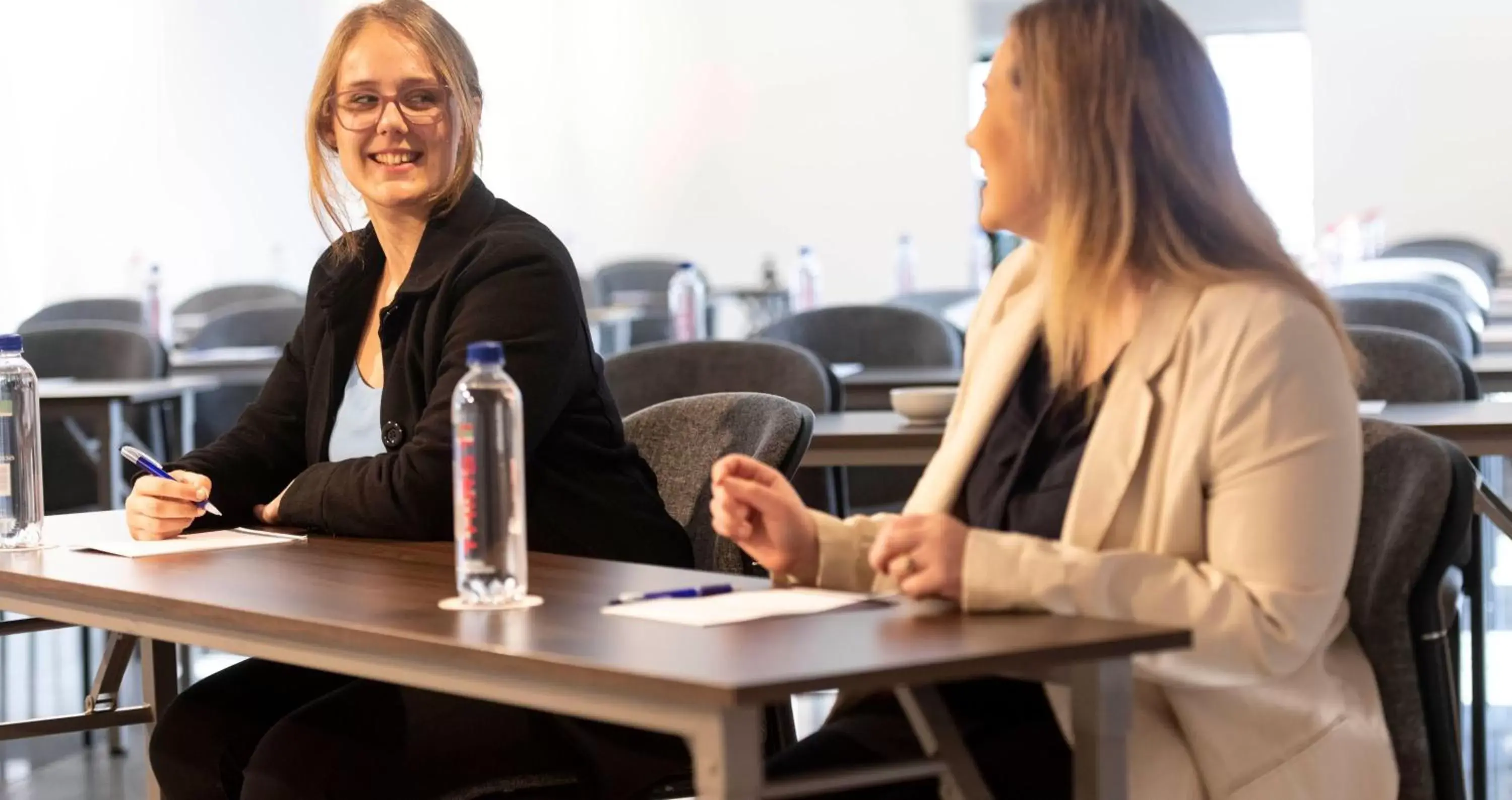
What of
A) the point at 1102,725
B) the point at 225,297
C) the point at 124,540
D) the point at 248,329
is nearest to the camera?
the point at 1102,725

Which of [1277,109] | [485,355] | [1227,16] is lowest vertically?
[485,355]

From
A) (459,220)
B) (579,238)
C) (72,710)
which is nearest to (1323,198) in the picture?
(579,238)

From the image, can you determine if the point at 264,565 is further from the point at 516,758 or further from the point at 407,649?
the point at 407,649

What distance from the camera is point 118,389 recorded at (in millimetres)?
4047

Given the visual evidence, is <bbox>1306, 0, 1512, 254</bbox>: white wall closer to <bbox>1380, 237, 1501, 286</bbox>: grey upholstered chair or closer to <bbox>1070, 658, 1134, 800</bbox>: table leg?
<bbox>1380, 237, 1501, 286</bbox>: grey upholstered chair

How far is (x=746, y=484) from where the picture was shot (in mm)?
1528

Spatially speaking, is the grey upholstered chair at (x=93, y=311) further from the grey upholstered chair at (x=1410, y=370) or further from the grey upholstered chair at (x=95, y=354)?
the grey upholstered chair at (x=1410, y=370)

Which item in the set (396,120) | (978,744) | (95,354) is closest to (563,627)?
(978,744)

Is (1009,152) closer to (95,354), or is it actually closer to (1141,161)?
(1141,161)

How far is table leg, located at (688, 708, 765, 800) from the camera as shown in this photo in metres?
1.13

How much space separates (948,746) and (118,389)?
10.1ft

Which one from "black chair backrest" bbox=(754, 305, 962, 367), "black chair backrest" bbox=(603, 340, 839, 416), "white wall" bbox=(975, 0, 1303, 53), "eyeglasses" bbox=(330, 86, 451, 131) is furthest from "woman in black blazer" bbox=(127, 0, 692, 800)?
"white wall" bbox=(975, 0, 1303, 53)

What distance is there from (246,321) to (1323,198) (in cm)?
626

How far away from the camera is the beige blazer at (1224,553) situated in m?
1.38
